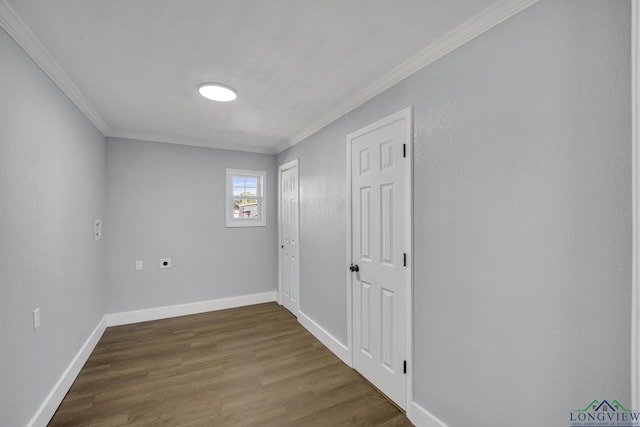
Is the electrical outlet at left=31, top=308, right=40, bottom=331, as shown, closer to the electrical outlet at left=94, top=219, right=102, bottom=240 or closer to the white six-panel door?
the electrical outlet at left=94, top=219, right=102, bottom=240

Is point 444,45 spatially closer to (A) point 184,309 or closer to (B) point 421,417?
(B) point 421,417

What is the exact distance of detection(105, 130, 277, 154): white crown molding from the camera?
352 cm

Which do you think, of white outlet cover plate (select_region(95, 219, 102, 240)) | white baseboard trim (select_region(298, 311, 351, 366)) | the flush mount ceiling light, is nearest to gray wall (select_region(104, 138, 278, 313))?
white outlet cover plate (select_region(95, 219, 102, 240))

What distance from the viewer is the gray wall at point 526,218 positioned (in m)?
1.04

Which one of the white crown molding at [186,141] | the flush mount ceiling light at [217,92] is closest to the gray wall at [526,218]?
the flush mount ceiling light at [217,92]

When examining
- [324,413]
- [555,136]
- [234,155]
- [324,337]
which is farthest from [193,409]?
[234,155]

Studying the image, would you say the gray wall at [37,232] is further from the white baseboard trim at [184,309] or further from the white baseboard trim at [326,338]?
the white baseboard trim at [326,338]

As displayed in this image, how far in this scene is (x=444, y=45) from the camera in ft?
5.36

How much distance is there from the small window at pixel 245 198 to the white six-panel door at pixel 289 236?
0.37 meters

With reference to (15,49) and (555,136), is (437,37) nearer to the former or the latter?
(555,136)

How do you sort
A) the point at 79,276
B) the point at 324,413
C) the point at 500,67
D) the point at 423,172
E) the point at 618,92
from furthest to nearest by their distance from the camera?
the point at 79,276 < the point at 324,413 < the point at 423,172 < the point at 500,67 < the point at 618,92

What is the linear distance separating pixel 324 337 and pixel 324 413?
3.43 ft

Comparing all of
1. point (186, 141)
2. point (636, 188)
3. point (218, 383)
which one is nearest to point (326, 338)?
point (218, 383)

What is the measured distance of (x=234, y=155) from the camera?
4.21m
